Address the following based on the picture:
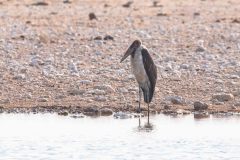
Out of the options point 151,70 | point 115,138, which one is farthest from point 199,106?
point 115,138

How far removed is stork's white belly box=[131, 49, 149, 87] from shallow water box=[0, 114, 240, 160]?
79 centimetres

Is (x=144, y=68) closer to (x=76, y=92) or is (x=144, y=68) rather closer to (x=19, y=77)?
(x=76, y=92)

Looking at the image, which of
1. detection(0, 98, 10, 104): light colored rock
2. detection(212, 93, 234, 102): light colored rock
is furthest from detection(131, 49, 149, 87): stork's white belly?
detection(0, 98, 10, 104): light colored rock

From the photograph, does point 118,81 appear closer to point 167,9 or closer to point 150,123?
point 150,123

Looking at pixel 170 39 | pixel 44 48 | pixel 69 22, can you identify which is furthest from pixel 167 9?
pixel 44 48

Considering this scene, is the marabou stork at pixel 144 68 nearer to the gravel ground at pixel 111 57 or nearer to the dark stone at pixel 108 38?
the gravel ground at pixel 111 57

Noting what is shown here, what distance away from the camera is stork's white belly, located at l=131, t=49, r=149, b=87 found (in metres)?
14.9

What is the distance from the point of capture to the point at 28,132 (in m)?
13.0

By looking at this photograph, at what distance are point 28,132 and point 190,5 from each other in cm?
2631

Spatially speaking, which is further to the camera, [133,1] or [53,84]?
[133,1]

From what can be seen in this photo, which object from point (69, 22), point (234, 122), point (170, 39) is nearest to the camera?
point (234, 122)

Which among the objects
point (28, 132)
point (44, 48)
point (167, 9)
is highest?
point (167, 9)

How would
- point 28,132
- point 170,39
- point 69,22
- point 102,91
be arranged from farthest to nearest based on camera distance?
point 69,22, point 170,39, point 102,91, point 28,132

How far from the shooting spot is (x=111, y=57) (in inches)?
811
